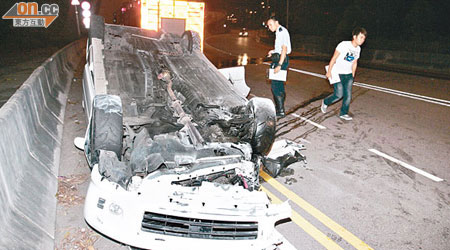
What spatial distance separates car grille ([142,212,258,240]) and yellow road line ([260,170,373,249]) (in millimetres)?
1088

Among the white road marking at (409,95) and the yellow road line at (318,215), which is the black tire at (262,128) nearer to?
the yellow road line at (318,215)

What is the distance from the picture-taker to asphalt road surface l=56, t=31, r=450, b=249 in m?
3.08

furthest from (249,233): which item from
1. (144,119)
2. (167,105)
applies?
(167,105)

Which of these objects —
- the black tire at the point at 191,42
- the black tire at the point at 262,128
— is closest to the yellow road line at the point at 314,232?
the black tire at the point at 262,128

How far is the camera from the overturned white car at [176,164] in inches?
96.5

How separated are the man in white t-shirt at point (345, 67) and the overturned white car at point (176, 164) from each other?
2.80 metres

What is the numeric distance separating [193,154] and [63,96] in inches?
210

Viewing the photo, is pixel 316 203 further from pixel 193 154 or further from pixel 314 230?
pixel 193 154

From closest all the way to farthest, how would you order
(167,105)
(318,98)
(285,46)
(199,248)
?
(199,248) → (167,105) → (285,46) → (318,98)

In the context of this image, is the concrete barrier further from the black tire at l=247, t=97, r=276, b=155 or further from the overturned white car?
the black tire at l=247, t=97, r=276, b=155

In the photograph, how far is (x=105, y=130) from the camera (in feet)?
9.87

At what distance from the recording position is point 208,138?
11.2ft

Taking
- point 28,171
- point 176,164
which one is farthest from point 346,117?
point 28,171

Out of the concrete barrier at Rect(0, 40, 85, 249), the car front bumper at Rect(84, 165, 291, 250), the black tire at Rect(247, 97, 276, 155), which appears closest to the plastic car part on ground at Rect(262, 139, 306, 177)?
the black tire at Rect(247, 97, 276, 155)
